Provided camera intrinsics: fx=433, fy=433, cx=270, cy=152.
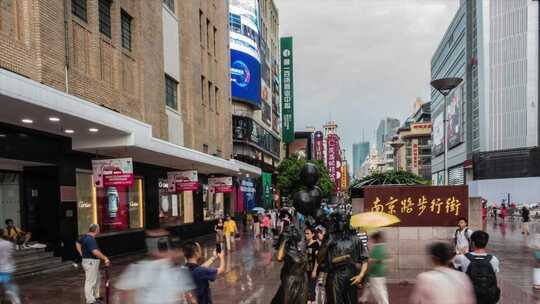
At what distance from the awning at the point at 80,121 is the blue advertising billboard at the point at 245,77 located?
25.1m

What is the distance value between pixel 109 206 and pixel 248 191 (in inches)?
765

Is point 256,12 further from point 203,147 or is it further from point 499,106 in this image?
point 499,106

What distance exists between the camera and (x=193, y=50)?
24.7 meters

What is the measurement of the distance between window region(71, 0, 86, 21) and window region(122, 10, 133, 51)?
2745 millimetres

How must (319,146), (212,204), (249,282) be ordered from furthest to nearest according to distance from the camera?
1. (319,146)
2. (212,204)
3. (249,282)

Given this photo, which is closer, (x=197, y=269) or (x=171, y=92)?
(x=197, y=269)

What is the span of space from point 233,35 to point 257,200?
18.6m

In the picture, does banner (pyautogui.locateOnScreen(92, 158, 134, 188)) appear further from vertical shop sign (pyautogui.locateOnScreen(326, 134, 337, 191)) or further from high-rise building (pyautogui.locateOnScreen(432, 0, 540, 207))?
vertical shop sign (pyautogui.locateOnScreen(326, 134, 337, 191))

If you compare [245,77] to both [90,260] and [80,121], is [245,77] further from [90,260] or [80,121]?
[90,260]

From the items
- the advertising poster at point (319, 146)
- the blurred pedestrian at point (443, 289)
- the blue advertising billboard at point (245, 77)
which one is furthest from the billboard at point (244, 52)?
the advertising poster at point (319, 146)

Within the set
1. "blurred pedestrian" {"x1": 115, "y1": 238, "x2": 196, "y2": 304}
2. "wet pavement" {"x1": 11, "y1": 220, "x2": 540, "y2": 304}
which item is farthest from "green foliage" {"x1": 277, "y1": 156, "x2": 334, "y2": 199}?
"blurred pedestrian" {"x1": 115, "y1": 238, "x2": 196, "y2": 304}

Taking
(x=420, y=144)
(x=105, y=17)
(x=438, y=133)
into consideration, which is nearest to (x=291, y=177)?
(x=105, y=17)

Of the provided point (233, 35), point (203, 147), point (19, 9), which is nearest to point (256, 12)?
point (233, 35)

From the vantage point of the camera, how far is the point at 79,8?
48.4 ft
